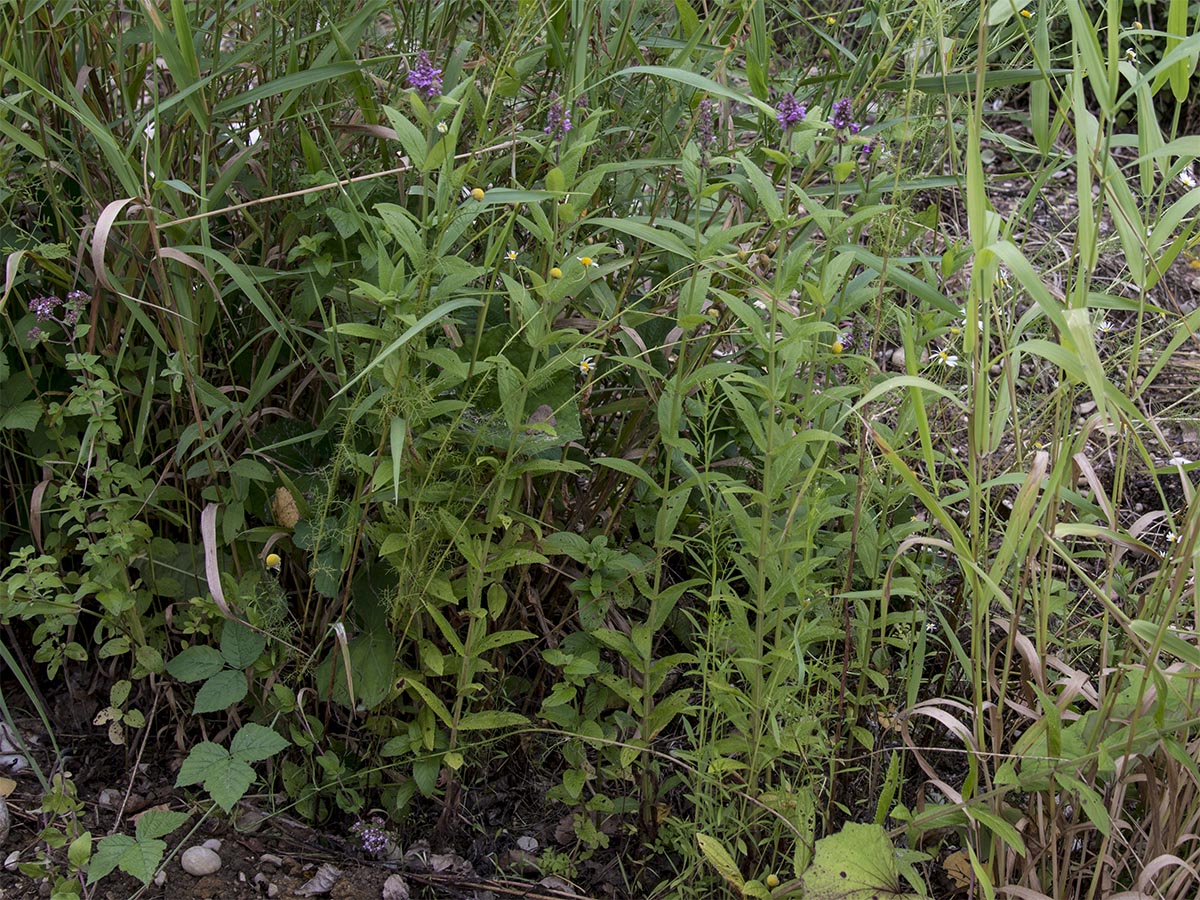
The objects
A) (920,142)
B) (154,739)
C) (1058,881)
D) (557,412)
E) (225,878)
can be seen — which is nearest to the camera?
(1058,881)

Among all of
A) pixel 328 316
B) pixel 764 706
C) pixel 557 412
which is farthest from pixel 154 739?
pixel 764 706

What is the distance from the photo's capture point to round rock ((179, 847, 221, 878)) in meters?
1.65

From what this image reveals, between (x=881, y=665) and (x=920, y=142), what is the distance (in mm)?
994

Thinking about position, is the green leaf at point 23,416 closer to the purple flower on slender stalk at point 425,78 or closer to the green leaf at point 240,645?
the green leaf at point 240,645

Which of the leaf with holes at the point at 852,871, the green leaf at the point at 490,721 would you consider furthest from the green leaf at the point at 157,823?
the leaf with holes at the point at 852,871

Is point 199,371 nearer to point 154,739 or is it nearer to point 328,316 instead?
point 328,316

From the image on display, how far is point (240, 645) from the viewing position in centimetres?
166

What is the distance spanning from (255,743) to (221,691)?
0.10 metres

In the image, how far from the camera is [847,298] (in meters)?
1.63

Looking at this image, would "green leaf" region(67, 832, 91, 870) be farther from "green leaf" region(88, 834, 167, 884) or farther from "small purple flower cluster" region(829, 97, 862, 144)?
"small purple flower cluster" region(829, 97, 862, 144)

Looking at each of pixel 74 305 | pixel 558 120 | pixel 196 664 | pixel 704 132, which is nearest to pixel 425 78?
pixel 558 120

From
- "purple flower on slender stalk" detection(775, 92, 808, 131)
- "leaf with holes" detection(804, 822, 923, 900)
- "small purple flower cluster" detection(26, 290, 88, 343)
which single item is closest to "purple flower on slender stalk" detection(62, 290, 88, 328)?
"small purple flower cluster" detection(26, 290, 88, 343)

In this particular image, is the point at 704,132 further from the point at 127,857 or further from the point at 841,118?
the point at 127,857

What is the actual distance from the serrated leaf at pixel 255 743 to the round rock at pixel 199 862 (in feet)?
0.62
